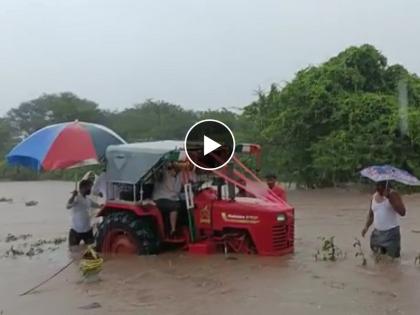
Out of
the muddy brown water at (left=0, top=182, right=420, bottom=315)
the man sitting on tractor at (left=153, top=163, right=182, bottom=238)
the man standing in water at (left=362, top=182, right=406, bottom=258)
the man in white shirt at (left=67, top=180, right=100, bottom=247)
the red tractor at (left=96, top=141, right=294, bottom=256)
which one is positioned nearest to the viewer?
the muddy brown water at (left=0, top=182, right=420, bottom=315)

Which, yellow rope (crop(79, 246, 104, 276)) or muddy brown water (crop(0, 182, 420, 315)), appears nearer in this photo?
muddy brown water (crop(0, 182, 420, 315))

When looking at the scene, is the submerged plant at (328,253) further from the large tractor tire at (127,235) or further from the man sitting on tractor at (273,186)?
the large tractor tire at (127,235)

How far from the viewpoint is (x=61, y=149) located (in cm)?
1048

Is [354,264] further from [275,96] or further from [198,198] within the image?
[275,96]

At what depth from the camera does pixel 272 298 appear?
744 cm

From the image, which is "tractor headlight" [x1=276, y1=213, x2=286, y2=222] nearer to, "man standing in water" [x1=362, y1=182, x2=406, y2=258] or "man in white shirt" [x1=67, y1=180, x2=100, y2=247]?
"man standing in water" [x1=362, y1=182, x2=406, y2=258]

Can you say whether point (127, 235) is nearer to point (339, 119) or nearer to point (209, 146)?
point (209, 146)

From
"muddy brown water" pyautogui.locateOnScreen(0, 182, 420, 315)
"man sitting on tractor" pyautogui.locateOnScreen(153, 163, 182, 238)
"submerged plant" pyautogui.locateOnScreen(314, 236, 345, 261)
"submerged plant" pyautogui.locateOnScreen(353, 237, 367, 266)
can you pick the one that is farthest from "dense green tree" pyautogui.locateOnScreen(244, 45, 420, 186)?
"man sitting on tractor" pyautogui.locateOnScreen(153, 163, 182, 238)

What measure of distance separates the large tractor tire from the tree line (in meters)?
12.9

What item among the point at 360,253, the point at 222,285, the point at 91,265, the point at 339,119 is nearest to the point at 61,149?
the point at 91,265

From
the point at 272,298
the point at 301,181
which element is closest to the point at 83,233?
the point at 272,298

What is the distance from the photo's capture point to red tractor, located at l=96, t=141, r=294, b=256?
387 inches

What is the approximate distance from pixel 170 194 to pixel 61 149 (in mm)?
1773

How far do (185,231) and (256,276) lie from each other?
2101mm
